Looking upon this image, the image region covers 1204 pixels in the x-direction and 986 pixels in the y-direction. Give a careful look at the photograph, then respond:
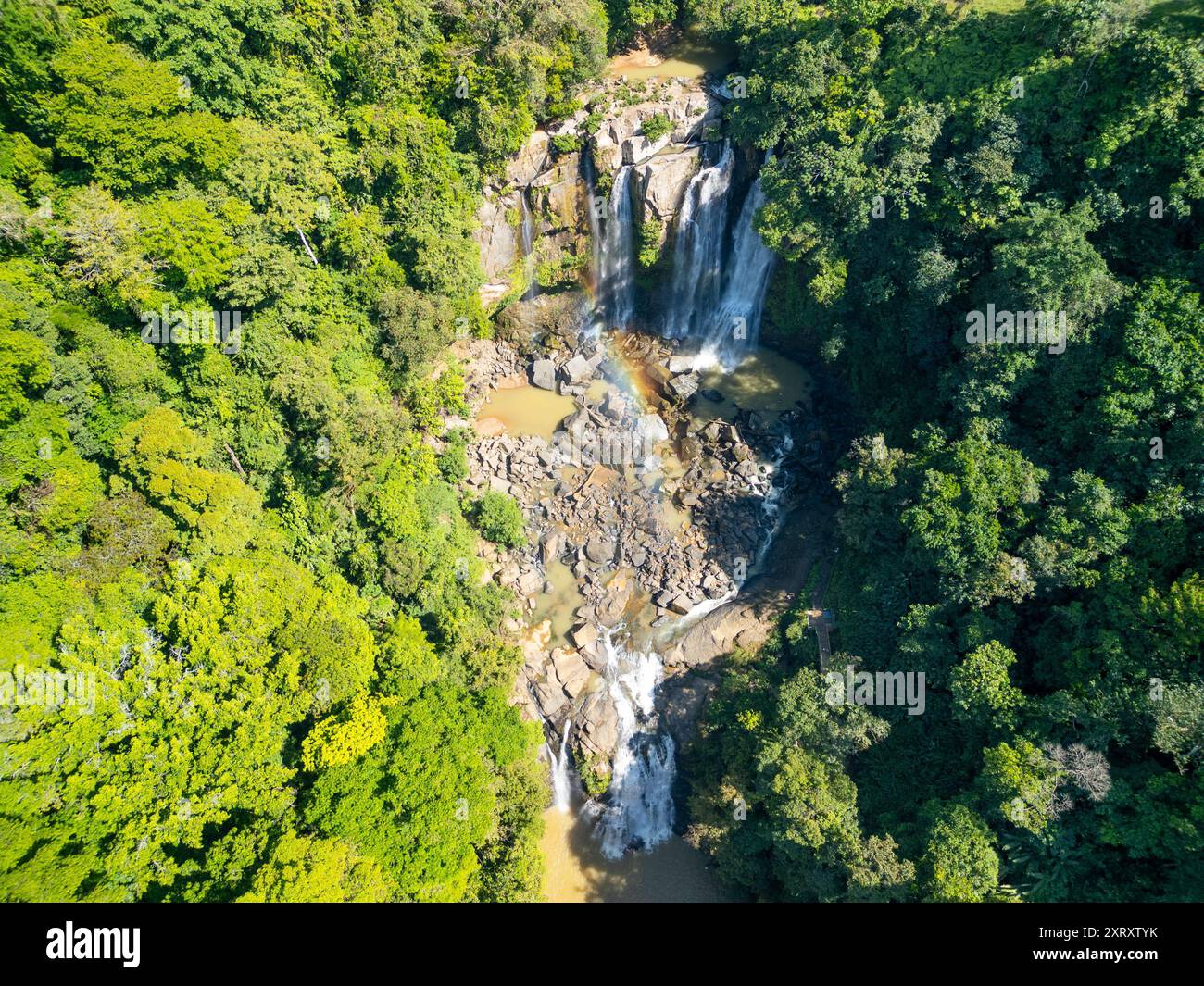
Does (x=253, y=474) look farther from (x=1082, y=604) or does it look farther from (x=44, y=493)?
(x=1082, y=604)

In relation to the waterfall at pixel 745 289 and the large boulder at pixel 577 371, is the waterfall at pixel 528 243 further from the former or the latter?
the waterfall at pixel 745 289

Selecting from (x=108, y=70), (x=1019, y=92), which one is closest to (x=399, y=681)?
(x=108, y=70)

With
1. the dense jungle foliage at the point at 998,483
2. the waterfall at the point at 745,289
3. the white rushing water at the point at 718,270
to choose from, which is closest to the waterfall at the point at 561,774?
the dense jungle foliage at the point at 998,483

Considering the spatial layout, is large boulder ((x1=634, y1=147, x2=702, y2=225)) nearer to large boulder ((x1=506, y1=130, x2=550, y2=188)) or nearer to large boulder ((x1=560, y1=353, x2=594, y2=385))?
large boulder ((x1=506, y1=130, x2=550, y2=188))

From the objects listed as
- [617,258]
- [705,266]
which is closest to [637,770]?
[705,266]

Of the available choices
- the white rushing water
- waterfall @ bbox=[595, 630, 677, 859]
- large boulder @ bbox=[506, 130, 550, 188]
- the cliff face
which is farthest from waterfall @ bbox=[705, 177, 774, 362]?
waterfall @ bbox=[595, 630, 677, 859]
